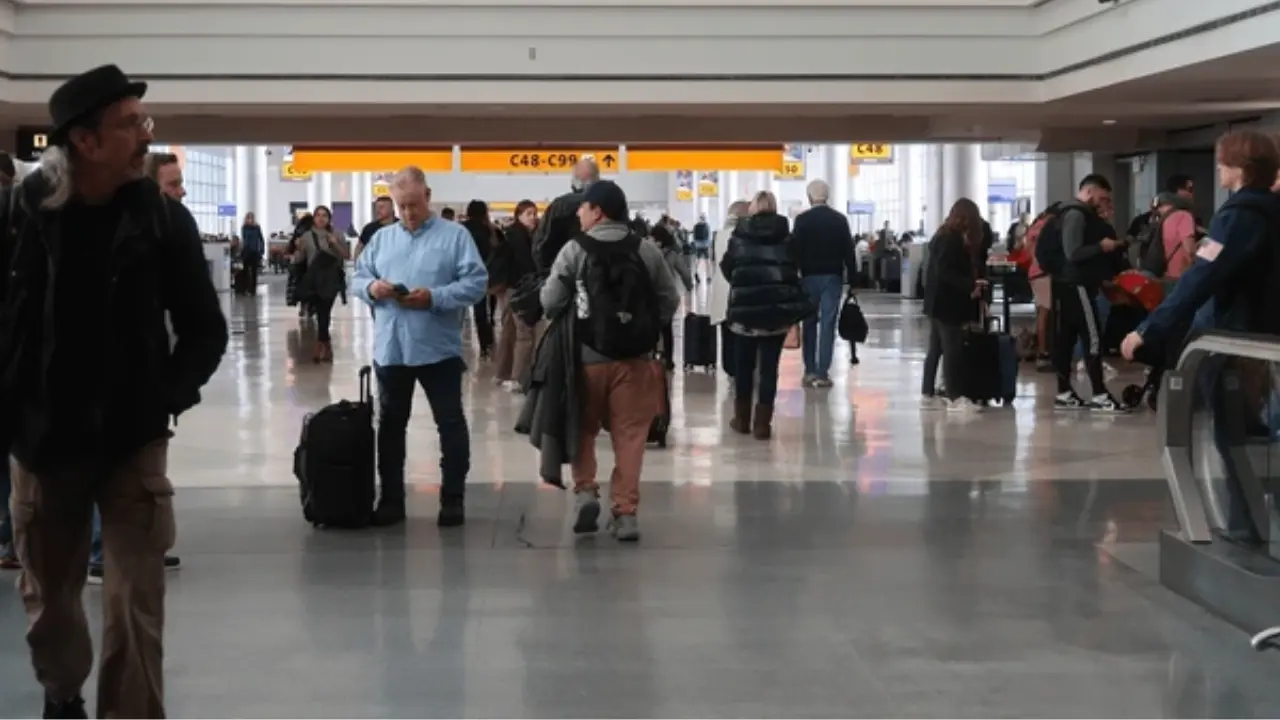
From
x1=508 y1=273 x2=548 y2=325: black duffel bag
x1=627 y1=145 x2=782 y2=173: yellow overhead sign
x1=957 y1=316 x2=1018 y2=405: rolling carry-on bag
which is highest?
x1=627 y1=145 x2=782 y2=173: yellow overhead sign

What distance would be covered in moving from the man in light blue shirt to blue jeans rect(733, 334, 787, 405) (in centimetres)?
347

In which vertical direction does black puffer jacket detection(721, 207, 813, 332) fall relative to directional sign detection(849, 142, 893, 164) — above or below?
below

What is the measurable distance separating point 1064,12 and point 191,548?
12.8m

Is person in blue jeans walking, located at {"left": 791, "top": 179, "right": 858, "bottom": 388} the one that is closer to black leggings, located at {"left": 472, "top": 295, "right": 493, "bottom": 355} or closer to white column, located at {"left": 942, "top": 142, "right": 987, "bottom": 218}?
black leggings, located at {"left": 472, "top": 295, "right": 493, "bottom": 355}

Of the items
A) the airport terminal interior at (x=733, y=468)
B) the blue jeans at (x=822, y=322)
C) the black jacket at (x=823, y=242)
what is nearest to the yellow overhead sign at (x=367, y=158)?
the airport terminal interior at (x=733, y=468)

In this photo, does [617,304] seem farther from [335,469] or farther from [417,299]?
[335,469]

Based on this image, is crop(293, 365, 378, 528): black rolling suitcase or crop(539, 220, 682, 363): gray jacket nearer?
crop(539, 220, 682, 363): gray jacket

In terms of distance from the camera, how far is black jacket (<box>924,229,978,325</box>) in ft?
43.1

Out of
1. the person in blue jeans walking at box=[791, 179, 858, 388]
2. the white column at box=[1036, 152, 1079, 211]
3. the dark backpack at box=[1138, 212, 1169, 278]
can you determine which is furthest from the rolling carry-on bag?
the white column at box=[1036, 152, 1079, 211]

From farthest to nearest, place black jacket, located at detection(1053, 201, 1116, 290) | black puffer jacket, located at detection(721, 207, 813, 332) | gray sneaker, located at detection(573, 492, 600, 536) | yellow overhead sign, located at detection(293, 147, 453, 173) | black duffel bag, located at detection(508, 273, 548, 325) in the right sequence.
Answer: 1. yellow overhead sign, located at detection(293, 147, 453, 173)
2. black jacket, located at detection(1053, 201, 1116, 290)
3. black puffer jacket, located at detection(721, 207, 813, 332)
4. black duffel bag, located at detection(508, 273, 548, 325)
5. gray sneaker, located at detection(573, 492, 600, 536)

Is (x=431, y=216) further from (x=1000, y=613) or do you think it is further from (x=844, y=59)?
(x=844, y=59)

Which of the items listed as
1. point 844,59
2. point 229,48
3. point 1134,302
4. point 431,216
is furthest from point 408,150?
point 431,216

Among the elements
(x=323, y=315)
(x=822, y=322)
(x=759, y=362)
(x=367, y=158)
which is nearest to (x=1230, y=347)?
(x=759, y=362)

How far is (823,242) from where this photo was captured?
15273 millimetres
